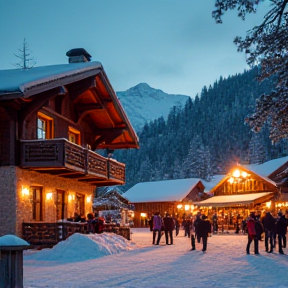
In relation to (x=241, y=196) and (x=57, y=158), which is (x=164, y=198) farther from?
(x=57, y=158)

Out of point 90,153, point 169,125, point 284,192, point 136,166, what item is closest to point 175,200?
point 284,192

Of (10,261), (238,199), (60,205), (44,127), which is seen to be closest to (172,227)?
(60,205)

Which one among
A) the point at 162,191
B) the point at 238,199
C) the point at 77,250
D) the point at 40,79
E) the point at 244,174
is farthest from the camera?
the point at 162,191

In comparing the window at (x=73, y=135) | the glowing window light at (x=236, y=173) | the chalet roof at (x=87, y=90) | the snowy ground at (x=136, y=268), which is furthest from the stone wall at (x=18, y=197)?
the glowing window light at (x=236, y=173)

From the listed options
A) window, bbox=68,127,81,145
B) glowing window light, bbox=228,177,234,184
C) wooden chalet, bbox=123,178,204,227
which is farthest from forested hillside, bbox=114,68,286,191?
window, bbox=68,127,81,145

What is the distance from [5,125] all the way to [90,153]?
14.8 feet

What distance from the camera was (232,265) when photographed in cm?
1548

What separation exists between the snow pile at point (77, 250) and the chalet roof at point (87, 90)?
5.27 metres

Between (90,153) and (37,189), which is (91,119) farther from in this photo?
(37,189)

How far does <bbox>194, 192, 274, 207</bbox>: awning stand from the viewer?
155ft

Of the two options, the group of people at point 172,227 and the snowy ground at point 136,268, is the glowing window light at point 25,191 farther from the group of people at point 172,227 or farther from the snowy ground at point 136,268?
the group of people at point 172,227

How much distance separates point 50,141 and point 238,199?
30.9 metres

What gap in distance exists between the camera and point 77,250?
18344mm

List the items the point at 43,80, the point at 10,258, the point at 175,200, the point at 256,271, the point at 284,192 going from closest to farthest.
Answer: the point at 10,258, the point at 256,271, the point at 43,80, the point at 284,192, the point at 175,200
